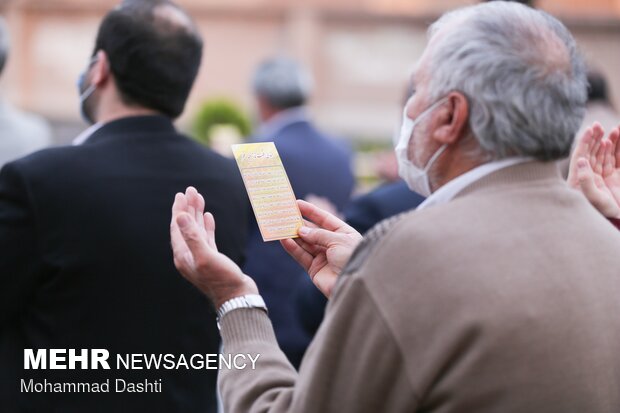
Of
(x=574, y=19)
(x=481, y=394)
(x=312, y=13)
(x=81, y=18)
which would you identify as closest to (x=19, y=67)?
(x=81, y=18)

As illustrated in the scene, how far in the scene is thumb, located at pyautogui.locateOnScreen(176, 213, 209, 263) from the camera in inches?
95.9

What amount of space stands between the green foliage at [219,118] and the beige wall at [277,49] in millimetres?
12326

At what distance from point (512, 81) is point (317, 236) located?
715mm

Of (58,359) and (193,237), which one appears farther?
(58,359)

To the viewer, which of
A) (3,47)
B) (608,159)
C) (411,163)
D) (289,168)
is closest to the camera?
(411,163)

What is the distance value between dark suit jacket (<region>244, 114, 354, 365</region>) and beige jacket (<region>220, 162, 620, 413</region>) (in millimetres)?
2386

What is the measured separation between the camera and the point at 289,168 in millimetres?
5262

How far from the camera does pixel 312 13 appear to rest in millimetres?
26828

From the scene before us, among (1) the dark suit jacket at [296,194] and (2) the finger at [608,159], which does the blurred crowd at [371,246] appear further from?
(1) the dark suit jacket at [296,194]

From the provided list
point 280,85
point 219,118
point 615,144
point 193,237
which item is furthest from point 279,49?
point 193,237

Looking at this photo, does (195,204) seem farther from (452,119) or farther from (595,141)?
(595,141)

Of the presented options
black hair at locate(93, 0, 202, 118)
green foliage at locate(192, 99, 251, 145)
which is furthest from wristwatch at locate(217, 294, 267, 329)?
green foliage at locate(192, 99, 251, 145)

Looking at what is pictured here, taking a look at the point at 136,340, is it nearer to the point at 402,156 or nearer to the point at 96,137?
the point at 96,137

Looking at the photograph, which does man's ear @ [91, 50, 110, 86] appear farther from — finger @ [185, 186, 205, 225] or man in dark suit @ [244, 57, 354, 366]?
man in dark suit @ [244, 57, 354, 366]
